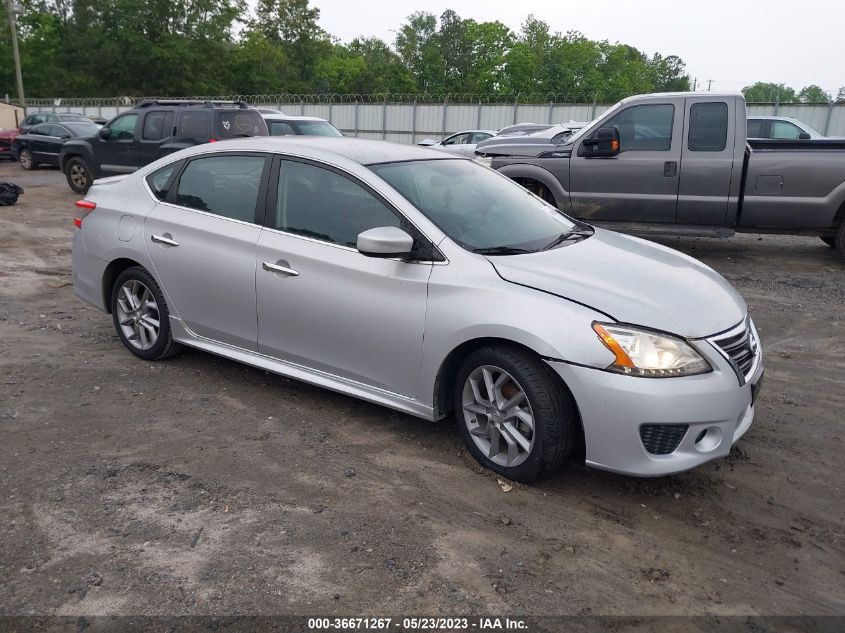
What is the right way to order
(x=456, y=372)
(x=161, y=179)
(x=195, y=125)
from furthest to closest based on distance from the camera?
(x=195, y=125), (x=161, y=179), (x=456, y=372)

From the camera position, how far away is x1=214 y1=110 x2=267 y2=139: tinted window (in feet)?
41.7

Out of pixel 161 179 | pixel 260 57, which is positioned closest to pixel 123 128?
pixel 161 179

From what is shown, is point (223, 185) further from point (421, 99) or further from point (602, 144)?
point (421, 99)

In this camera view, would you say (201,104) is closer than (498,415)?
No

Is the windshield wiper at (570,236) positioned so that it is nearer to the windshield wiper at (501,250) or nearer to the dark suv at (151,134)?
the windshield wiper at (501,250)

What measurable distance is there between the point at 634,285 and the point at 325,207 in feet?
6.17

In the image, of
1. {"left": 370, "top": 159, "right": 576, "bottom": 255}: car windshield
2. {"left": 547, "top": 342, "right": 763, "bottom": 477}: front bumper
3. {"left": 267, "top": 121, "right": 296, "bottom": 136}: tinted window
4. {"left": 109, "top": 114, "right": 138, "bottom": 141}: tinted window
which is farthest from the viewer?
{"left": 109, "top": 114, "right": 138, "bottom": 141}: tinted window

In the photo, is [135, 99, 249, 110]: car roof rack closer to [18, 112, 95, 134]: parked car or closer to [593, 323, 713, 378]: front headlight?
[18, 112, 95, 134]: parked car

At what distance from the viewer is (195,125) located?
12938 millimetres

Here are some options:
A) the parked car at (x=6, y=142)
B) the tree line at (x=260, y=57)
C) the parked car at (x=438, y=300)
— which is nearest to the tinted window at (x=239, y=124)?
the parked car at (x=438, y=300)

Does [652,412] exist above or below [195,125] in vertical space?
below

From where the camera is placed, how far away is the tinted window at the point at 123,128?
46.0 feet

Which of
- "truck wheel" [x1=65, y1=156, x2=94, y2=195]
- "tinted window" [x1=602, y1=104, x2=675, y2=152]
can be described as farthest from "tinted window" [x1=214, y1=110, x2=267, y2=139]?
"tinted window" [x1=602, y1=104, x2=675, y2=152]

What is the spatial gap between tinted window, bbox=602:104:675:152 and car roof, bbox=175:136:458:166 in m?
5.13
